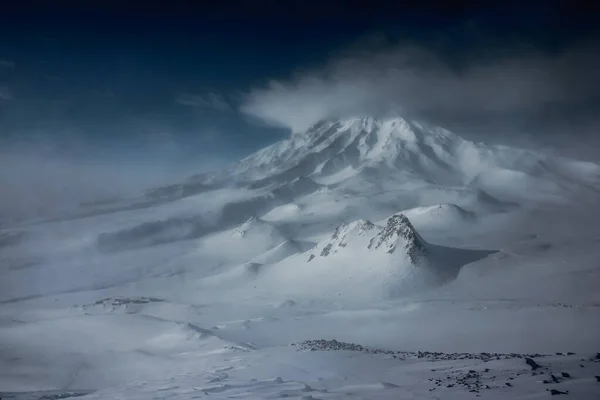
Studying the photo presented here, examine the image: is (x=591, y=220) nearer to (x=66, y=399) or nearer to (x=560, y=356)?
(x=560, y=356)

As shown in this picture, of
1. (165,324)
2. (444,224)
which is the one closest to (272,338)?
(165,324)

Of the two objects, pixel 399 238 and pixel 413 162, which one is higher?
pixel 413 162

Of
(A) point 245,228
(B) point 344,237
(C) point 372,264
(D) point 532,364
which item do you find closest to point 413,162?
(A) point 245,228

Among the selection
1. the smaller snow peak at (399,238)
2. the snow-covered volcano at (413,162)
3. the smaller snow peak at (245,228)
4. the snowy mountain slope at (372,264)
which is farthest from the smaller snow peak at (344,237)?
the snow-covered volcano at (413,162)

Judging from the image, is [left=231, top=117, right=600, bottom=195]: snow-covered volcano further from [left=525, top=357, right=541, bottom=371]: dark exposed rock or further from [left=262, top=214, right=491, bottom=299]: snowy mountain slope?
[left=525, top=357, right=541, bottom=371]: dark exposed rock

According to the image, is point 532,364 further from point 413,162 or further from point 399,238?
point 413,162

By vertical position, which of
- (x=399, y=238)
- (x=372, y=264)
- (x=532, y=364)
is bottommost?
(x=532, y=364)

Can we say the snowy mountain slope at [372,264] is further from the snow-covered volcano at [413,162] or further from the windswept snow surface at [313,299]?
the snow-covered volcano at [413,162]
